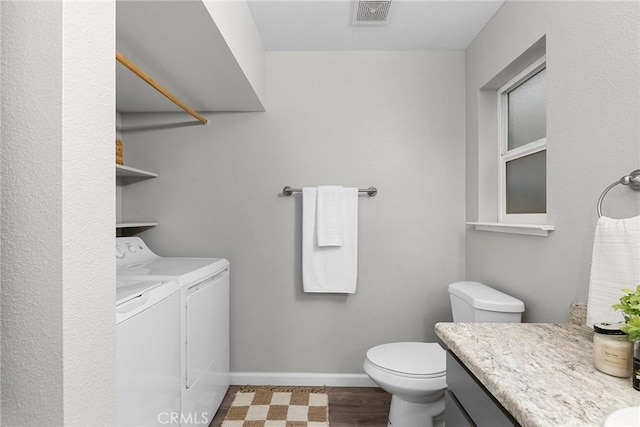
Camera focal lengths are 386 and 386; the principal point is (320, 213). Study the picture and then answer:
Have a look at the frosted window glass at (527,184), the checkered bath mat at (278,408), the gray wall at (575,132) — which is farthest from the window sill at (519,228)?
the checkered bath mat at (278,408)

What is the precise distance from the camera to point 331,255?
7.84ft

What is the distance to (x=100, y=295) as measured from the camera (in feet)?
2.35

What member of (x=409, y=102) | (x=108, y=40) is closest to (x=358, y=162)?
(x=409, y=102)

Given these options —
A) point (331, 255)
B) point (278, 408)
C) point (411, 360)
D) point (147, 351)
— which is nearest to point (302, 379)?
point (278, 408)

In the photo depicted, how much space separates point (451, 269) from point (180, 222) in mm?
1765

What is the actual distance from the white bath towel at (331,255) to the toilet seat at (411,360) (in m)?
0.54

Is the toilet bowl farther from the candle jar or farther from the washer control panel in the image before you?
the washer control panel

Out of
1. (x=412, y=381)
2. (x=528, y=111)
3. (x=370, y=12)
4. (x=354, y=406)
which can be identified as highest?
(x=370, y=12)

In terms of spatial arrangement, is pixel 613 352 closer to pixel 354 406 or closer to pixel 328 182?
pixel 354 406

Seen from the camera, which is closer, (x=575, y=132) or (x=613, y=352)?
(x=613, y=352)

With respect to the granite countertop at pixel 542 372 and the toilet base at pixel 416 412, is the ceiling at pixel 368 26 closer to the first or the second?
the granite countertop at pixel 542 372

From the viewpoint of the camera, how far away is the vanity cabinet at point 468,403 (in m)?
0.88

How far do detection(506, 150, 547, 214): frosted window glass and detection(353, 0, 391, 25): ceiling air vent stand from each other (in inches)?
40.4

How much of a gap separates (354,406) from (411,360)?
634 millimetres
